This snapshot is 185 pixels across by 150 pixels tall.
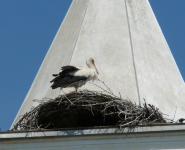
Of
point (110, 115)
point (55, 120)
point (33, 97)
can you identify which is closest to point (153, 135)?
point (110, 115)

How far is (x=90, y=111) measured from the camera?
10.8 m

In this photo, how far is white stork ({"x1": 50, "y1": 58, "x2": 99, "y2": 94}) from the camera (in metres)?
11.2

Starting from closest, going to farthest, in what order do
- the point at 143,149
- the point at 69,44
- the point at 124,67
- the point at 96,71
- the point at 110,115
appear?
the point at 143,149, the point at 110,115, the point at 96,71, the point at 124,67, the point at 69,44

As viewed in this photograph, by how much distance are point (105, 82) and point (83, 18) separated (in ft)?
7.93

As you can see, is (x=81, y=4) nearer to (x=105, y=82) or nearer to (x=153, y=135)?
(x=105, y=82)

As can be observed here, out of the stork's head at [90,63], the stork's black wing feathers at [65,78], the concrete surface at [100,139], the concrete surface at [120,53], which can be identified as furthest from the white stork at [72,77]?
the concrete surface at [100,139]

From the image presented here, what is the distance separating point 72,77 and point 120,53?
230cm

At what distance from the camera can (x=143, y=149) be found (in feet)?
32.8

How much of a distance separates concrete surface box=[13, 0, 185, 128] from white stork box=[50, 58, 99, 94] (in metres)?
0.94

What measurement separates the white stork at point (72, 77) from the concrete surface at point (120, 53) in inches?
36.9

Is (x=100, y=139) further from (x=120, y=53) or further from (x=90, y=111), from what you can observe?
(x=120, y=53)

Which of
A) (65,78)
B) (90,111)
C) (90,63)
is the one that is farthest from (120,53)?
(90,111)

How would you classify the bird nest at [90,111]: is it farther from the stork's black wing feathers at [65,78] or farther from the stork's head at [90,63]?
the stork's head at [90,63]

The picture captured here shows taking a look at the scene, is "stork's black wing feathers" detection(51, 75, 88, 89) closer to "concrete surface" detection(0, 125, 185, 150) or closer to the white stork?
the white stork
